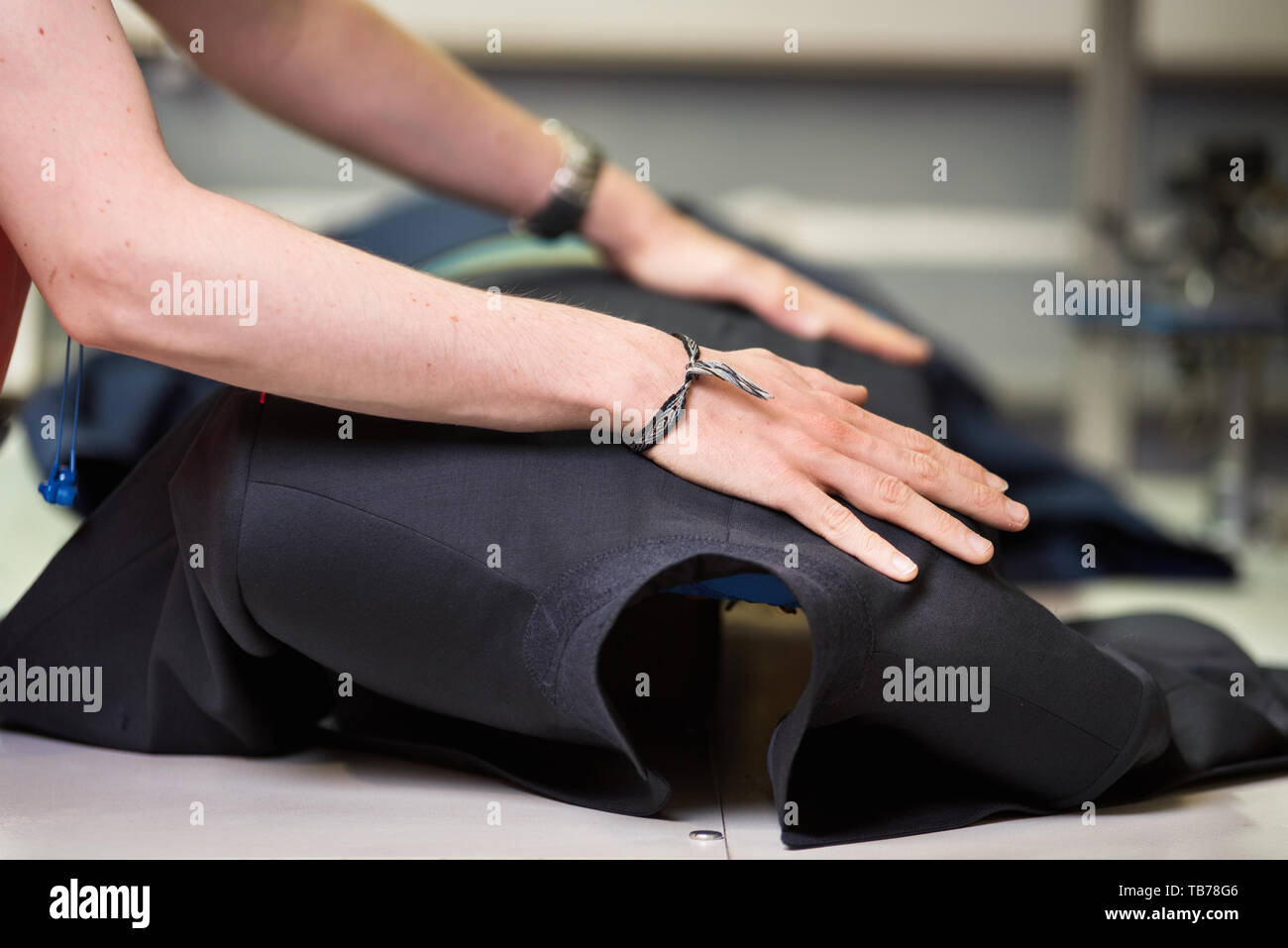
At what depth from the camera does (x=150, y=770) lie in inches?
35.9

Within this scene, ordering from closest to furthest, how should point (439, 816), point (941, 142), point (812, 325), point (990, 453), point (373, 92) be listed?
point (439, 816) < point (373, 92) < point (812, 325) < point (990, 453) < point (941, 142)

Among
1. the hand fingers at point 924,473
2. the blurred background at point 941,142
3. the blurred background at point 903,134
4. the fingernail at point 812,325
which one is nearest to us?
the hand fingers at point 924,473

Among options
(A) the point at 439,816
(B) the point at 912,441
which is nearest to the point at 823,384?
(B) the point at 912,441

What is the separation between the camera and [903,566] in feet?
2.50

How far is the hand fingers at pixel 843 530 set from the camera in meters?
0.76

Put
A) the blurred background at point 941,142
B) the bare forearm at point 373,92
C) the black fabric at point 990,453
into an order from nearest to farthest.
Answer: the bare forearm at point 373,92 → the black fabric at point 990,453 → the blurred background at point 941,142

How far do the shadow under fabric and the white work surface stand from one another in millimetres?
23

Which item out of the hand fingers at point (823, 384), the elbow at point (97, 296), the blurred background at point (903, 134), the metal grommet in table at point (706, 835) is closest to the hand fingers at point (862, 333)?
the hand fingers at point (823, 384)

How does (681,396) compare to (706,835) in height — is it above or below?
above

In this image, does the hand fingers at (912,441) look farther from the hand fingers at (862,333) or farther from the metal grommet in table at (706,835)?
the hand fingers at (862,333)

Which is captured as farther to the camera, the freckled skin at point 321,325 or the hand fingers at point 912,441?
the hand fingers at point 912,441

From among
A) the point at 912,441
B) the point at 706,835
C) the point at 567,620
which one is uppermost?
the point at 912,441

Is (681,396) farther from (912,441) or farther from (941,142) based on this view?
(941,142)

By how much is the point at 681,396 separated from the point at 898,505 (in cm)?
15
